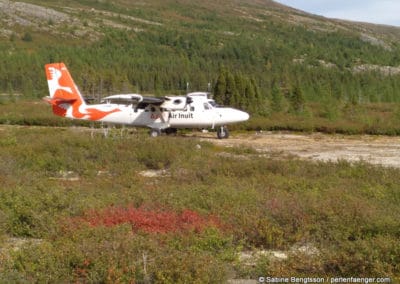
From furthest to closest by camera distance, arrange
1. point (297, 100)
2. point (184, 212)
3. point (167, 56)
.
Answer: point (167, 56)
point (297, 100)
point (184, 212)

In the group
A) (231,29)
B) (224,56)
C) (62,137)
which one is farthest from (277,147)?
(231,29)

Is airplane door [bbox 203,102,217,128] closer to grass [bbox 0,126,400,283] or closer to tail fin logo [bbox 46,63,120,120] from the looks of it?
tail fin logo [bbox 46,63,120,120]

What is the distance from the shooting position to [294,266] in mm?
6773

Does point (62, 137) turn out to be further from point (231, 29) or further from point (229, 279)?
point (231, 29)

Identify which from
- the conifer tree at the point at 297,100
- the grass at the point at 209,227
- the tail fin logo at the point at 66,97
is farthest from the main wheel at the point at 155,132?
the conifer tree at the point at 297,100

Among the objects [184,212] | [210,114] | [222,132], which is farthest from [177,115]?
[184,212]

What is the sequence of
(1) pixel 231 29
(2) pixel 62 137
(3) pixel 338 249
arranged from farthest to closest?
(1) pixel 231 29 < (2) pixel 62 137 < (3) pixel 338 249

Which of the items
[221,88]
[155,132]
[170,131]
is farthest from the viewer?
[221,88]

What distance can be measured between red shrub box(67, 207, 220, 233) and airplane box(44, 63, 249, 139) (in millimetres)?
17059

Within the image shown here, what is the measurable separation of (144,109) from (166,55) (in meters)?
121

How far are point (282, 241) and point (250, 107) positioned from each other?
39.7 metres

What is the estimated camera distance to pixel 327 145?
902 inches

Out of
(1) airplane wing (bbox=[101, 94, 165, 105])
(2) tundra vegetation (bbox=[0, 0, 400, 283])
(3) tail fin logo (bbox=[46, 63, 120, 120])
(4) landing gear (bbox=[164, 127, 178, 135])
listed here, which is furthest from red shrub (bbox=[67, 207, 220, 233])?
(4) landing gear (bbox=[164, 127, 178, 135])

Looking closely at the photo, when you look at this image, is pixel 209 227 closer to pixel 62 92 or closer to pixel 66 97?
pixel 66 97
